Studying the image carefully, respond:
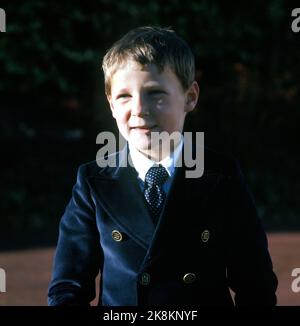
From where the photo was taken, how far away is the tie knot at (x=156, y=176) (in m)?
2.08

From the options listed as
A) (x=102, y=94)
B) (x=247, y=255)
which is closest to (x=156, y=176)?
(x=247, y=255)

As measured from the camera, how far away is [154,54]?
1.98 metres

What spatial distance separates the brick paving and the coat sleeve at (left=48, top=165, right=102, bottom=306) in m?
3.61

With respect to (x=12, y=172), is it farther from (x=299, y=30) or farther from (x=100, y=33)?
(x=299, y=30)

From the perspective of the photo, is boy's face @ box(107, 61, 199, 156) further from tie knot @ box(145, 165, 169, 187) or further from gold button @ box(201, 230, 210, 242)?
gold button @ box(201, 230, 210, 242)

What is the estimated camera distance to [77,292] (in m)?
2.00

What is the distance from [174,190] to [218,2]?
34.5 ft

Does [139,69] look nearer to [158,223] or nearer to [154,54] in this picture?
[154,54]

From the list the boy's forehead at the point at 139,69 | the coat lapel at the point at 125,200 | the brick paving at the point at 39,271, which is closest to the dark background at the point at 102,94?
the brick paving at the point at 39,271

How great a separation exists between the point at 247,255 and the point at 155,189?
1.15 ft

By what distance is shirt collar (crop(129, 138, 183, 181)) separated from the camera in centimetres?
208

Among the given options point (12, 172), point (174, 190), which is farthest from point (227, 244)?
point (12, 172)

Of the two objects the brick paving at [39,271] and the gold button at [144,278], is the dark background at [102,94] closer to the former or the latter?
the brick paving at [39,271]

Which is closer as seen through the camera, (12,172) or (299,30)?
(12,172)
